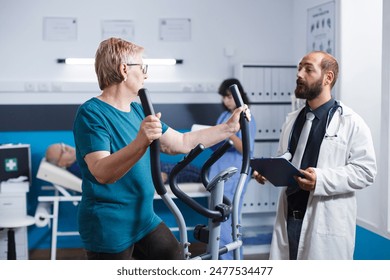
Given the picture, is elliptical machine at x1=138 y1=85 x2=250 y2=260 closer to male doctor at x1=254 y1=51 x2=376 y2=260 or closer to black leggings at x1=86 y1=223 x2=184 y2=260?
black leggings at x1=86 y1=223 x2=184 y2=260

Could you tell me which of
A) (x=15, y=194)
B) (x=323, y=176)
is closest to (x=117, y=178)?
(x=323, y=176)

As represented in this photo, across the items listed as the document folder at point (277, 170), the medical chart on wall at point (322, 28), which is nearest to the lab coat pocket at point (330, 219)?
the document folder at point (277, 170)

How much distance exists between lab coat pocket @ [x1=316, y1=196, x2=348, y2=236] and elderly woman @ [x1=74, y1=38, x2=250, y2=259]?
24.4 inches

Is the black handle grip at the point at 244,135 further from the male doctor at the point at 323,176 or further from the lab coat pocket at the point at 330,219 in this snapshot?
the lab coat pocket at the point at 330,219

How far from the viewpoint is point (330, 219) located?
78.8 inches

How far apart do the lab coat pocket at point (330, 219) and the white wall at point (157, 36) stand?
2.20 metres

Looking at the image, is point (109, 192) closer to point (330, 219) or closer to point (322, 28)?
point (330, 219)

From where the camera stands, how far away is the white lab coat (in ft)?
6.44

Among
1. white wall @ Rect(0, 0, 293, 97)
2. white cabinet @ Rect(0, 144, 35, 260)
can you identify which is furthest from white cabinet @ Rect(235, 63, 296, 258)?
white cabinet @ Rect(0, 144, 35, 260)

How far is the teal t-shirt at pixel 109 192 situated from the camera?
148 cm

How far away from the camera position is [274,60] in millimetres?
4180
